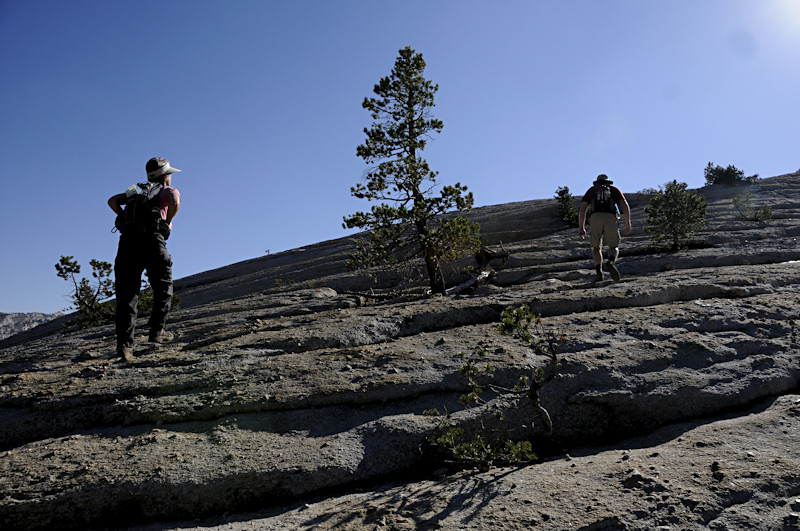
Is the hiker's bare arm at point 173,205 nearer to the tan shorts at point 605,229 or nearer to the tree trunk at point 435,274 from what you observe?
the tree trunk at point 435,274

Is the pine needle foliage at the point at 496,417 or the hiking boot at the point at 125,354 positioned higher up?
the hiking boot at the point at 125,354

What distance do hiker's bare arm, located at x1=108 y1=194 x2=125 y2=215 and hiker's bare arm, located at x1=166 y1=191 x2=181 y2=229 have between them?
66cm

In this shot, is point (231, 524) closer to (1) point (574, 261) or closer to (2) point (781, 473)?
(2) point (781, 473)

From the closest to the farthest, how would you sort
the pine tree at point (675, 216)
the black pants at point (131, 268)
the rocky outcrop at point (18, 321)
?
the black pants at point (131, 268)
the pine tree at point (675, 216)
the rocky outcrop at point (18, 321)

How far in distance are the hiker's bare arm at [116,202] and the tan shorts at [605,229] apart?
914 centimetres

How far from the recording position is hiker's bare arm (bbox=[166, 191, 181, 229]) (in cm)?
774

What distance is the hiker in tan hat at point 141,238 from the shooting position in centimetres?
746

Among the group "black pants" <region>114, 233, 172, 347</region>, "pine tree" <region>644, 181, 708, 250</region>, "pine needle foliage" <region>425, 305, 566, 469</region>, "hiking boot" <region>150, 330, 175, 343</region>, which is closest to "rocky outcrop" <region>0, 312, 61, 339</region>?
"hiking boot" <region>150, 330, 175, 343</region>

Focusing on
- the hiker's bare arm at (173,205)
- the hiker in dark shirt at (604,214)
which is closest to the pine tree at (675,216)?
the hiker in dark shirt at (604,214)

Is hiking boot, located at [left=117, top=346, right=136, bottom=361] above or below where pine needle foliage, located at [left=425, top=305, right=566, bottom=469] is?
above

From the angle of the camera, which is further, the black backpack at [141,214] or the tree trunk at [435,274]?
the tree trunk at [435,274]

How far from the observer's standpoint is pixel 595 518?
155 inches

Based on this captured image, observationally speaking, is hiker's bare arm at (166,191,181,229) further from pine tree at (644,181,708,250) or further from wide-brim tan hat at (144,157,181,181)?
pine tree at (644,181,708,250)

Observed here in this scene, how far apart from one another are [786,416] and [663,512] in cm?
248
